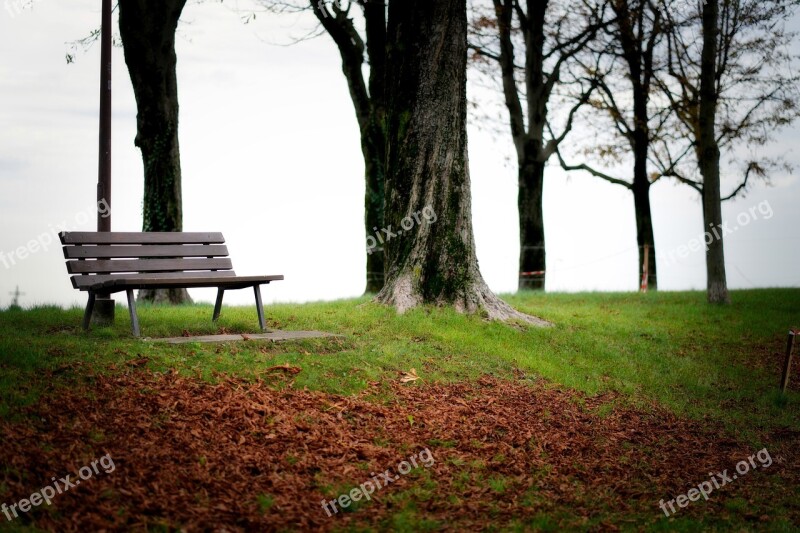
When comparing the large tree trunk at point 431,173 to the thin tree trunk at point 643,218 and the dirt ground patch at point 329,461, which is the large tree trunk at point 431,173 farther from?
the thin tree trunk at point 643,218

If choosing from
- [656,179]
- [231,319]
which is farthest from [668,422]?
[656,179]

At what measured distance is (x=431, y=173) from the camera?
1294 centimetres

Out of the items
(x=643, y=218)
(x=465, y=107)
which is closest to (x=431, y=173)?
(x=465, y=107)

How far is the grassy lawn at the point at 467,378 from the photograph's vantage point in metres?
6.48

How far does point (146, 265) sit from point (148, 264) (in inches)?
1.5

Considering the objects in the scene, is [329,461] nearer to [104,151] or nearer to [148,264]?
[148,264]

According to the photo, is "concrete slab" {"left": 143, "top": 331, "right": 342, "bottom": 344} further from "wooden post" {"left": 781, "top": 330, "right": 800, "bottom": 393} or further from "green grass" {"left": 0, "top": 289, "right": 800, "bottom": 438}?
"wooden post" {"left": 781, "top": 330, "right": 800, "bottom": 393}

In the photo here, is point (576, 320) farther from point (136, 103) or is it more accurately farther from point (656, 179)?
point (656, 179)

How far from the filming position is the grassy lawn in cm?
648

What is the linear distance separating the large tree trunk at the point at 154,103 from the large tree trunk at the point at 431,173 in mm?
4858

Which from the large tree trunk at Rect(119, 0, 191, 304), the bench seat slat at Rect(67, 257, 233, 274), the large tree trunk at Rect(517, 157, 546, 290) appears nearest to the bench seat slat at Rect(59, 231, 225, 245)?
the bench seat slat at Rect(67, 257, 233, 274)

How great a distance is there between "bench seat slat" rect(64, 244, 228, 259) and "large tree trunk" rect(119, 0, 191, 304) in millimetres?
3963

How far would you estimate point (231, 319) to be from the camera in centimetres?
1178

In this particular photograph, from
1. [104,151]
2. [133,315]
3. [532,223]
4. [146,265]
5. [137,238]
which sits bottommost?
[133,315]
